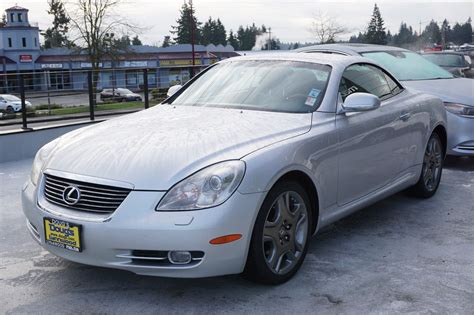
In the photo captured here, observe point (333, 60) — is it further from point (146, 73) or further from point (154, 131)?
point (146, 73)

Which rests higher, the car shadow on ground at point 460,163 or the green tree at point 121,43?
the green tree at point 121,43

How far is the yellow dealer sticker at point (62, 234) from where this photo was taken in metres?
3.05

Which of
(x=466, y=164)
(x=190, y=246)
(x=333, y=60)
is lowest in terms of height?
(x=466, y=164)

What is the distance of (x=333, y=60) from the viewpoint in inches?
173

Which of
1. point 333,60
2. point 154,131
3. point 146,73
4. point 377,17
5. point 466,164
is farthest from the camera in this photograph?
point 377,17

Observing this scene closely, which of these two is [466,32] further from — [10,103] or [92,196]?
[92,196]

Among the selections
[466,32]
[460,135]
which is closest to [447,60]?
[460,135]

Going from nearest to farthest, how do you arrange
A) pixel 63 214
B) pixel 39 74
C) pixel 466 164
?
pixel 63 214 → pixel 466 164 → pixel 39 74

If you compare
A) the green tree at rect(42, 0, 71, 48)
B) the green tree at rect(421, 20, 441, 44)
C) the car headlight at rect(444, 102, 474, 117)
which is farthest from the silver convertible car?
the green tree at rect(421, 20, 441, 44)

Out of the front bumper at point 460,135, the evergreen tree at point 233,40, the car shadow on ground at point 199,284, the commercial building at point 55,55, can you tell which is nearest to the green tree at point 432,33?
the evergreen tree at point 233,40

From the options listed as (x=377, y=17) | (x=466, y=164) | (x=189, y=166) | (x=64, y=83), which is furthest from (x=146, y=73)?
(x=377, y=17)

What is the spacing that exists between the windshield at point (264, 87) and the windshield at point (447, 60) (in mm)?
11741

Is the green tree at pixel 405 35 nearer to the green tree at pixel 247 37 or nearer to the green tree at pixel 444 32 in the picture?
the green tree at pixel 444 32

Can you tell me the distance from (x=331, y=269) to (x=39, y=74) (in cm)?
700
